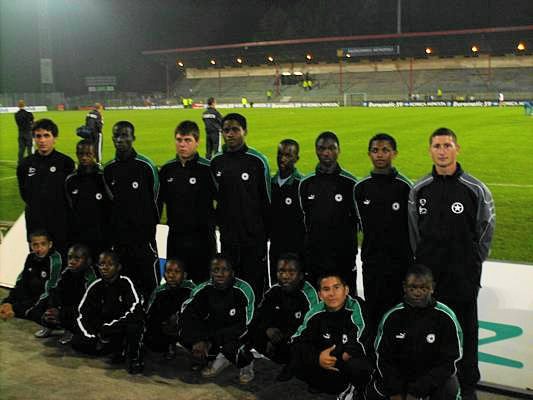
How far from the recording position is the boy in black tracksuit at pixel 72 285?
511cm

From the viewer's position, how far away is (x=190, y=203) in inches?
196

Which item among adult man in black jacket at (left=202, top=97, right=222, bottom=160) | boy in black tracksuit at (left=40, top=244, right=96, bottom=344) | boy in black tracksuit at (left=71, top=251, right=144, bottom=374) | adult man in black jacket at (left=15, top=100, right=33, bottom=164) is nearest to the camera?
boy in black tracksuit at (left=71, top=251, right=144, bottom=374)

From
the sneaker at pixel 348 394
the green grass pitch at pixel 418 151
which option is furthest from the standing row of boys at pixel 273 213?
the green grass pitch at pixel 418 151

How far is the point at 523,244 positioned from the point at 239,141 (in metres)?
3.80

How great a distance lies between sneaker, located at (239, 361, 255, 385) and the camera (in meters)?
4.39

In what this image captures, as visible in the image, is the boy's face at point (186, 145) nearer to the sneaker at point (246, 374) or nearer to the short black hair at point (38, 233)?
the short black hair at point (38, 233)

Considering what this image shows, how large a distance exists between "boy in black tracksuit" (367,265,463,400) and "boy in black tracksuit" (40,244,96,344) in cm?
258

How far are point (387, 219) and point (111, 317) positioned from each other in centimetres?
227

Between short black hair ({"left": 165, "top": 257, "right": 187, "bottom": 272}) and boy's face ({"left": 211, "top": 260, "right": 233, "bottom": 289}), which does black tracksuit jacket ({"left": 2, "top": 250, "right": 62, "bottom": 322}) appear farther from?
boy's face ({"left": 211, "top": 260, "right": 233, "bottom": 289})

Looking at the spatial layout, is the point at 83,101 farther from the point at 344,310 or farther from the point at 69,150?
the point at 344,310

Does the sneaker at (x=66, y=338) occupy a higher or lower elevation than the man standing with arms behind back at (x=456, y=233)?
lower

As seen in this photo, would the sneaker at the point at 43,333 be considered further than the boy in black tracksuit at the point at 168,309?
Yes

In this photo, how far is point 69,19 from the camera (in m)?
57.1

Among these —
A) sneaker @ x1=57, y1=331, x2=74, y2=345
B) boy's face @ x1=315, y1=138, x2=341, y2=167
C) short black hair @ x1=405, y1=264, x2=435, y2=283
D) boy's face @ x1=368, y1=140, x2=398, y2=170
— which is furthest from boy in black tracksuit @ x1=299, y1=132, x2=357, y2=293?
sneaker @ x1=57, y1=331, x2=74, y2=345
